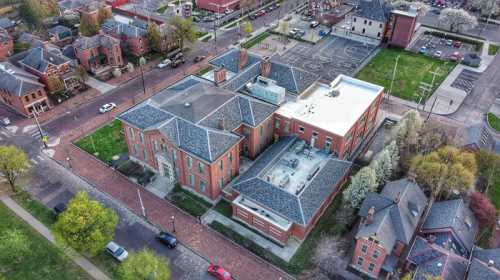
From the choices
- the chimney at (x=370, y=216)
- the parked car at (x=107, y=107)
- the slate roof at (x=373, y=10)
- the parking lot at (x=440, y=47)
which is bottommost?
the parked car at (x=107, y=107)

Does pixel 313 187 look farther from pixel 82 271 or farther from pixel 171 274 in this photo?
pixel 82 271

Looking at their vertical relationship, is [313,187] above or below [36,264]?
above

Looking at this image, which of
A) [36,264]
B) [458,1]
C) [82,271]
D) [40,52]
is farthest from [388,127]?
[458,1]

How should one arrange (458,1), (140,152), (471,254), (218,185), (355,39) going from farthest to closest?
(458,1) → (355,39) → (140,152) → (218,185) → (471,254)

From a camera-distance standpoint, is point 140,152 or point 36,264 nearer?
point 36,264

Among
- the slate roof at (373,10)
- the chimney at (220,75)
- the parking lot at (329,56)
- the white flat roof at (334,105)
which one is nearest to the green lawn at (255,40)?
the parking lot at (329,56)

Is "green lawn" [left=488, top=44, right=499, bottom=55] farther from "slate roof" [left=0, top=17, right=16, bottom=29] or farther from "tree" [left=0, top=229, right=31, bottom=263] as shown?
"slate roof" [left=0, top=17, right=16, bottom=29]

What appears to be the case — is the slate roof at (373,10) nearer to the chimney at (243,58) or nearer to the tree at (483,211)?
the chimney at (243,58)

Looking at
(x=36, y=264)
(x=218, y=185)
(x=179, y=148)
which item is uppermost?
(x=179, y=148)
